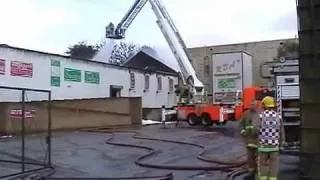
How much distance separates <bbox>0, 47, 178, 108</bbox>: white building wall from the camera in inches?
1204

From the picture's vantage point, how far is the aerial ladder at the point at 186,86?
112 feet

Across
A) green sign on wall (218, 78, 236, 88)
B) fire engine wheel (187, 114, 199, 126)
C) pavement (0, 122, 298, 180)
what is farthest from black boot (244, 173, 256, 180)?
fire engine wheel (187, 114, 199, 126)

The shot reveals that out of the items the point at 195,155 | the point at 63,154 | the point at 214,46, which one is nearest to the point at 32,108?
the point at 63,154

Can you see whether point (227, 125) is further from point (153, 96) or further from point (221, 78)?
point (153, 96)

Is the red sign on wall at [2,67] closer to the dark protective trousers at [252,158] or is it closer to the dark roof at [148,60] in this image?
the dark protective trousers at [252,158]

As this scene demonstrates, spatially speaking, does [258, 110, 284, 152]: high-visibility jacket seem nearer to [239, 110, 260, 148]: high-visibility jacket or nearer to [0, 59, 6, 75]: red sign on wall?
[239, 110, 260, 148]: high-visibility jacket

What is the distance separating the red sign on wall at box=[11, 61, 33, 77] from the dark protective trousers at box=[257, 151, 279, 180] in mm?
22122

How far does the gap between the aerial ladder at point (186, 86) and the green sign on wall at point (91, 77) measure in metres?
5.56

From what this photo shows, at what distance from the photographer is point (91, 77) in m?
38.8

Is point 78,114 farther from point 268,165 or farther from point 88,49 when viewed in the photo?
point 88,49

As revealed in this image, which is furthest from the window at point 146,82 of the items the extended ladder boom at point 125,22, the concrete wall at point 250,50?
the concrete wall at point 250,50

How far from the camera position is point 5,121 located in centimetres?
2567

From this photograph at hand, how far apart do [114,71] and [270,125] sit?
104 feet

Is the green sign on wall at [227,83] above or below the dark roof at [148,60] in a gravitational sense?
below
